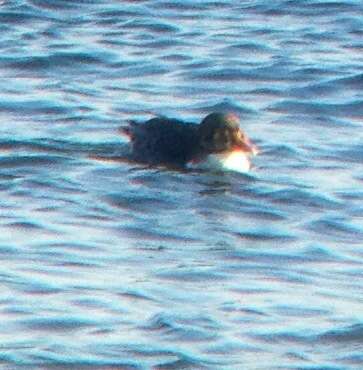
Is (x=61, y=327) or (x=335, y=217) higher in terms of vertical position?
(x=335, y=217)

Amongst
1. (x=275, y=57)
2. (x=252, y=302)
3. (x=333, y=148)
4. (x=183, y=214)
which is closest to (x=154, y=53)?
(x=275, y=57)

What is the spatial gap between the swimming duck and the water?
0.22 m

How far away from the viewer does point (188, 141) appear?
717 inches

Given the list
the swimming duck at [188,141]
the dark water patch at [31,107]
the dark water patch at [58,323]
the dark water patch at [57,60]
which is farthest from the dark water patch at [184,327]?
the dark water patch at [57,60]

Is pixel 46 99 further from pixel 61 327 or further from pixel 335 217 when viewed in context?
pixel 61 327

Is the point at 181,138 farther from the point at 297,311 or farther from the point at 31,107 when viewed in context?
the point at 297,311

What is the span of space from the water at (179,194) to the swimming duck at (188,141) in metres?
0.22

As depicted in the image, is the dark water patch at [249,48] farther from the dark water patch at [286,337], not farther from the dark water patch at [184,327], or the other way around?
the dark water patch at [286,337]

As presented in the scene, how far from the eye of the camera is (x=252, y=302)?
527 inches

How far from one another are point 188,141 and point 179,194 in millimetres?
1289

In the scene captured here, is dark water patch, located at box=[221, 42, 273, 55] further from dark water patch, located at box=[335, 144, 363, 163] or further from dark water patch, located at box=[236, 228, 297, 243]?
dark water patch, located at box=[236, 228, 297, 243]

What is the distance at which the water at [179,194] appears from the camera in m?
12.6

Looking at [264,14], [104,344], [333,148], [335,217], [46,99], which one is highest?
[264,14]

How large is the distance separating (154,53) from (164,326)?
10059 mm
